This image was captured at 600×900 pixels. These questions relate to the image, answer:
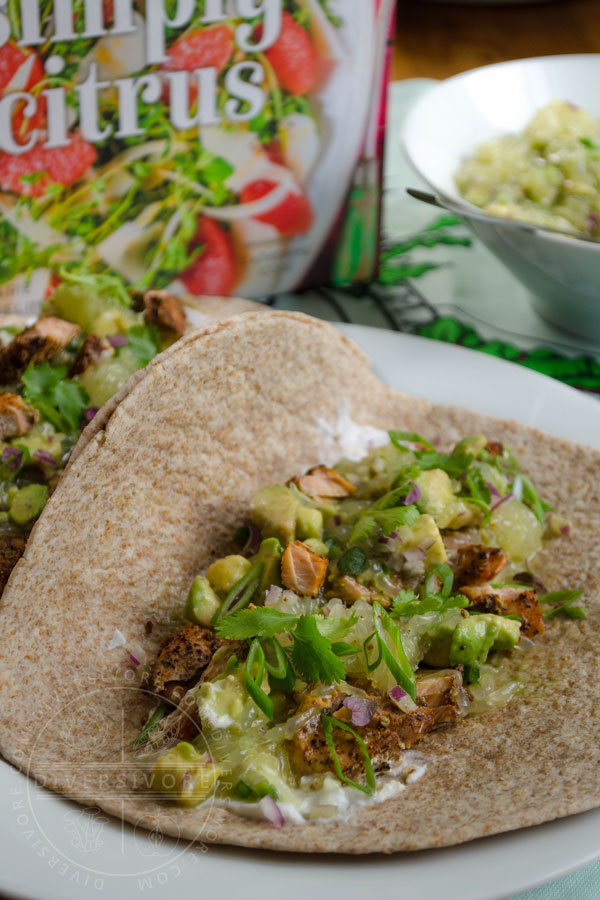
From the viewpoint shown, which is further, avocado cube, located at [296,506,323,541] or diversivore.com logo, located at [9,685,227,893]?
avocado cube, located at [296,506,323,541]

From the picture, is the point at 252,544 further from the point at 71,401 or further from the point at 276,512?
the point at 71,401

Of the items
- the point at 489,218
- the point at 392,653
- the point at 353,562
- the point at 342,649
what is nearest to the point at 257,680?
the point at 342,649

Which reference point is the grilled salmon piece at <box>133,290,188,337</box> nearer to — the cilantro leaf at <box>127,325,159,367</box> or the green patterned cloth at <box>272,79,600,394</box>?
the cilantro leaf at <box>127,325,159,367</box>

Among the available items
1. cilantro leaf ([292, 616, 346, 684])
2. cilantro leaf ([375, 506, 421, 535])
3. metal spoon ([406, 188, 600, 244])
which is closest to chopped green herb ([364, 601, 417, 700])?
cilantro leaf ([292, 616, 346, 684])

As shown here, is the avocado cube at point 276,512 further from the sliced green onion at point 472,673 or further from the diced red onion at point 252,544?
the sliced green onion at point 472,673

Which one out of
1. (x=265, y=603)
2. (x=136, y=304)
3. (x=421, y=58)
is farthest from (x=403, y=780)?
(x=421, y=58)

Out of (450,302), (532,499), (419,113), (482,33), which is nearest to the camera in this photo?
(532,499)
